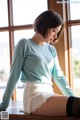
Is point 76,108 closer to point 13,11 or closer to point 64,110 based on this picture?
point 64,110

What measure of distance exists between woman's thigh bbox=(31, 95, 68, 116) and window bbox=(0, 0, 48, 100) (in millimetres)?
701

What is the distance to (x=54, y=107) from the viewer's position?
4.92 ft

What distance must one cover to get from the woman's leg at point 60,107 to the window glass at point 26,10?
36.2 inches

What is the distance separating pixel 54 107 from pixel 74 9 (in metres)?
0.92

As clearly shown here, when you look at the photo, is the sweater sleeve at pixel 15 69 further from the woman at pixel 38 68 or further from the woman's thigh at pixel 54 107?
the woman's thigh at pixel 54 107

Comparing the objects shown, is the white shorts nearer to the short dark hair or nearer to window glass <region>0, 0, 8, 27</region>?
the short dark hair

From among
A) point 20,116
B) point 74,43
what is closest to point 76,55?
point 74,43

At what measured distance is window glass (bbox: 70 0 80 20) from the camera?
79.7 inches

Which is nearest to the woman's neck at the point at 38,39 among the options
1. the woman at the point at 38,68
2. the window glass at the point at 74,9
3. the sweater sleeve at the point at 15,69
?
the woman at the point at 38,68

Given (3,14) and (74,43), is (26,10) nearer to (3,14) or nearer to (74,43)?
(3,14)

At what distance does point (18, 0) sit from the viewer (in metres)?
2.25

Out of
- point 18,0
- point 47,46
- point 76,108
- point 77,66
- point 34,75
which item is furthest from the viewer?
point 18,0

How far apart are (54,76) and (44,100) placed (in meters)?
0.38

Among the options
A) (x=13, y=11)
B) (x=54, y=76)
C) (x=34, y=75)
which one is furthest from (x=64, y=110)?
(x=13, y=11)
